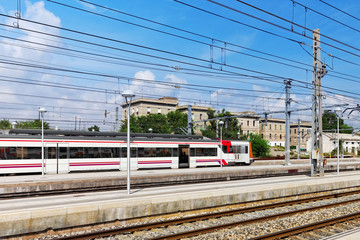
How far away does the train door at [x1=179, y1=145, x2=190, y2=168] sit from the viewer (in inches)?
1329

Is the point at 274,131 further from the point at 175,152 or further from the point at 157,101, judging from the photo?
the point at 175,152

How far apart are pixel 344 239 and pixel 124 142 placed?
22665 millimetres

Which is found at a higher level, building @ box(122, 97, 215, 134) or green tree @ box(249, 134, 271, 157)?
building @ box(122, 97, 215, 134)

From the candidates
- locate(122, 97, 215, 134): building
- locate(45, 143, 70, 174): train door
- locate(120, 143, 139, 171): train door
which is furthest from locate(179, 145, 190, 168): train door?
locate(122, 97, 215, 134): building

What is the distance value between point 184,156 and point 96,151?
9602 millimetres

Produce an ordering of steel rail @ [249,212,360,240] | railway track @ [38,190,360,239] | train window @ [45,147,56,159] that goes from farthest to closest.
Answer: train window @ [45,147,56,159] < railway track @ [38,190,360,239] < steel rail @ [249,212,360,240]

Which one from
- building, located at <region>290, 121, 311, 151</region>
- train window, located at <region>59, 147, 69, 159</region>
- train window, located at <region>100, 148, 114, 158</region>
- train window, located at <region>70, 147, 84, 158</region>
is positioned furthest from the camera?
building, located at <region>290, 121, 311, 151</region>

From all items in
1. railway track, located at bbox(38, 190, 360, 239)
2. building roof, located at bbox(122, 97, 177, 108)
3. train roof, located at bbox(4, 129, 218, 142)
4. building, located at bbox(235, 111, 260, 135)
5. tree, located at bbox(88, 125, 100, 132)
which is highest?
A: building roof, located at bbox(122, 97, 177, 108)

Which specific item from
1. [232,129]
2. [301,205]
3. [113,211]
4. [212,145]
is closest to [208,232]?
[113,211]

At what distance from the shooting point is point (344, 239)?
9.46m

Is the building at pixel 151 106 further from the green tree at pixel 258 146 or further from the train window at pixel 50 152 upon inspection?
the train window at pixel 50 152

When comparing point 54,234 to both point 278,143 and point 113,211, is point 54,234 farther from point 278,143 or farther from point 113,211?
point 278,143

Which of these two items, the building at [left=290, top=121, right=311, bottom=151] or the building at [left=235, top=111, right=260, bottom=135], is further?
the building at [left=290, top=121, right=311, bottom=151]

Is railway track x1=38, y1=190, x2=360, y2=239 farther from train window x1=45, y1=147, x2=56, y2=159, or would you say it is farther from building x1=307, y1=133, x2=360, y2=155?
building x1=307, y1=133, x2=360, y2=155
